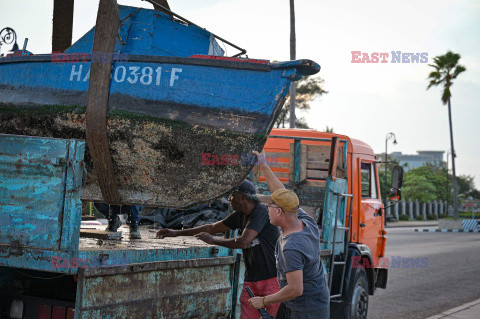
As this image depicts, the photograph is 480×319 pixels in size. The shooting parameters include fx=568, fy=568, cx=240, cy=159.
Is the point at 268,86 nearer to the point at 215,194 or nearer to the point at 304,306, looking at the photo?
the point at 215,194

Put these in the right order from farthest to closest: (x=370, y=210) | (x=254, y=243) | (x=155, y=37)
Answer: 1. (x=370, y=210)
2. (x=155, y=37)
3. (x=254, y=243)

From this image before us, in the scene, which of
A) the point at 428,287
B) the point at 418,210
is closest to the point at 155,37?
the point at 428,287

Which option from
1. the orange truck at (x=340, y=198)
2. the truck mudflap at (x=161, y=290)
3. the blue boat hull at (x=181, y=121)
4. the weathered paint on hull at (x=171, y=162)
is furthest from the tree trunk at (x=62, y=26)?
the truck mudflap at (x=161, y=290)

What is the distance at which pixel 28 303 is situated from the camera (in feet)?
12.7

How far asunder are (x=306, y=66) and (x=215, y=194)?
141 cm

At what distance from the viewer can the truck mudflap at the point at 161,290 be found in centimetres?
350

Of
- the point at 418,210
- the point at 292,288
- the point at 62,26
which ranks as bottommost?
the point at 292,288

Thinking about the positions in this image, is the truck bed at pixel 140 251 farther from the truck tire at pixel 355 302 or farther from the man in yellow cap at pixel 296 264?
the truck tire at pixel 355 302

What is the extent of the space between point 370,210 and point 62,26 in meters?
4.73

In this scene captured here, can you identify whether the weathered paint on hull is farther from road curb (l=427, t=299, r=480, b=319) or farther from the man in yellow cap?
road curb (l=427, t=299, r=480, b=319)

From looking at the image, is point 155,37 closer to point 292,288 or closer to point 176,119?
point 176,119

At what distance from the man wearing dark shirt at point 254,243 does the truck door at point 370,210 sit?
9.28ft

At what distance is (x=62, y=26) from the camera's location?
731 cm

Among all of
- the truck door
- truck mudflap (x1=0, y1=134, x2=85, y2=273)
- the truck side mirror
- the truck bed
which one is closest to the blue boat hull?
the truck bed
